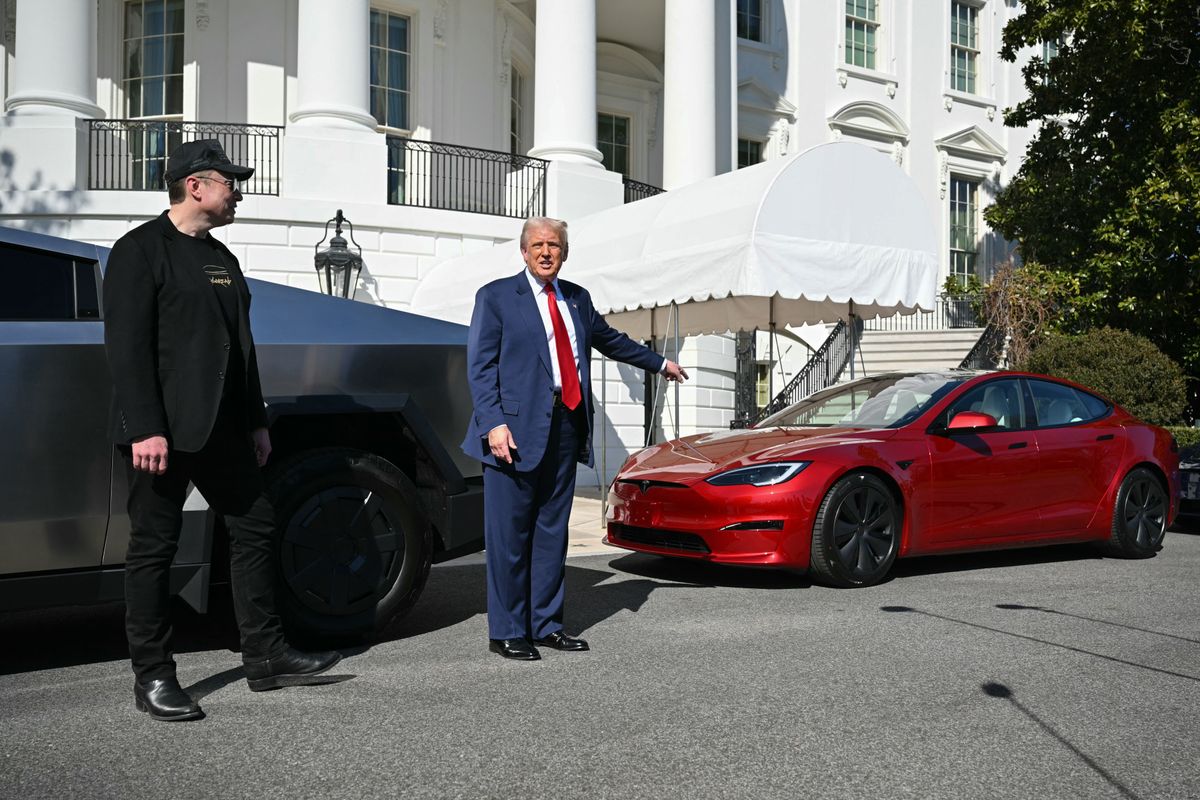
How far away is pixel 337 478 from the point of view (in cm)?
479

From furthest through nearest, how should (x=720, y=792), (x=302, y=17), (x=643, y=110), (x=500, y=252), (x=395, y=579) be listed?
(x=643, y=110), (x=302, y=17), (x=500, y=252), (x=395, y=579), (x=720, y=792)

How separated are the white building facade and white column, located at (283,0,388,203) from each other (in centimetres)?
3

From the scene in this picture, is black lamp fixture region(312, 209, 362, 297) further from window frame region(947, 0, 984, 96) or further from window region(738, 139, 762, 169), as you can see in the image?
window frame region(947, 0, 984, 96)

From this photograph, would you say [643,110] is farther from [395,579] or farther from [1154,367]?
[395,579]

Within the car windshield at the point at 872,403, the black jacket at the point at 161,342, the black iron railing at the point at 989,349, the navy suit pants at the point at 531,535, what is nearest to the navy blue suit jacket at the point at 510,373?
the navy suit pants at the point at 531,535

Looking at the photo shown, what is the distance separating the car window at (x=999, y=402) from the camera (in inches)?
306

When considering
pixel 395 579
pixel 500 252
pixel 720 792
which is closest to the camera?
pixel 720 792

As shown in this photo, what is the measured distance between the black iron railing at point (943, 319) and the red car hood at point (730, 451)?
59.4 ft

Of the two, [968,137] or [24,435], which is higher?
[968,137]

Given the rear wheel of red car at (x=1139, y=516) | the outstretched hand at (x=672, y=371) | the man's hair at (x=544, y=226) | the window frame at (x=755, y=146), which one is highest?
the window frame at (x=755, y=146)

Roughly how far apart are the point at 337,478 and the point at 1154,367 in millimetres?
14637

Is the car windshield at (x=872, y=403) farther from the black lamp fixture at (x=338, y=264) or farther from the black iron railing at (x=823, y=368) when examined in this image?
the black iron railing at (x=823, y=368)

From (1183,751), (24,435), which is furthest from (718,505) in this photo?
(24,435)

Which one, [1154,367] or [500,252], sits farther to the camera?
[1154,367]
